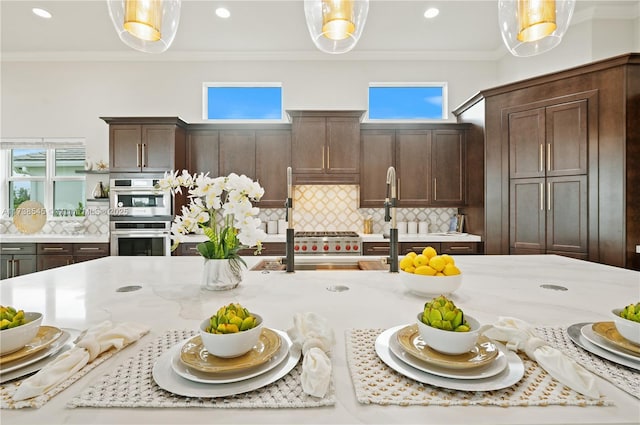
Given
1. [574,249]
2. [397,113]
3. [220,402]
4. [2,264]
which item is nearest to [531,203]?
[574,249]

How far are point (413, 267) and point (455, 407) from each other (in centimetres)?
71

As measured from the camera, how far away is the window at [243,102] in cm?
433

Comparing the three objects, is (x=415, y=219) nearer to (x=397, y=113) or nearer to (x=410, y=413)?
(x=397, y=113)

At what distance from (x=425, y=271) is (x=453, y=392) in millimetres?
622

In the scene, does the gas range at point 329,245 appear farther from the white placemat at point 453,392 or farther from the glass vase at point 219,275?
the white placemat at point 453,392

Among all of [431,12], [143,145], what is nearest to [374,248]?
[431,12]

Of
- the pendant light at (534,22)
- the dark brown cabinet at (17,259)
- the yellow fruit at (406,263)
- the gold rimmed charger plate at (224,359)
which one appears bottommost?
the dark brown cabinet at (17,259)

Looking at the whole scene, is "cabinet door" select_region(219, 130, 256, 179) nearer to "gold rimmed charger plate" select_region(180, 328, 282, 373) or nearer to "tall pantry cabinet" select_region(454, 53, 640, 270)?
"tall pantry cabinet" select_region(454, 53, 640, 270)

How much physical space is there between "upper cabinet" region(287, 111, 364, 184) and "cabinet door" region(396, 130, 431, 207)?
581 mm

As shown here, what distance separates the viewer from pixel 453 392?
0.58 meters

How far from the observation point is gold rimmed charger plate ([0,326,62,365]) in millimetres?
634

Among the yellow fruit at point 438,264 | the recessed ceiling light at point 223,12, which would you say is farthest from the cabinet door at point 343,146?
the yellow fruit at point 438,264

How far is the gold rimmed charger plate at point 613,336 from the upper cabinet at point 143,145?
3.89m

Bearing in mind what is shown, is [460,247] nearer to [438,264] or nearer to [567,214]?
[567,214]
